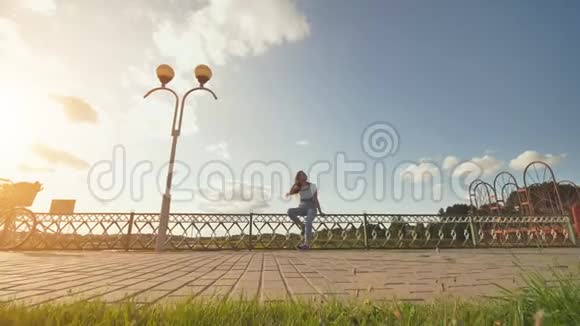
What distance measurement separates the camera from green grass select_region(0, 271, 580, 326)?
4.33 ft

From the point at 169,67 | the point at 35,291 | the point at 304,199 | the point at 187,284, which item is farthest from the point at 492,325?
the point at 169,67

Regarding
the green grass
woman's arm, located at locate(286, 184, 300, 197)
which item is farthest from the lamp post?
the green grass

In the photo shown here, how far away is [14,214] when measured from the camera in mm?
8281

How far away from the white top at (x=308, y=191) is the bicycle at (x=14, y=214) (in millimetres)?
8188

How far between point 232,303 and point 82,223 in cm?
991

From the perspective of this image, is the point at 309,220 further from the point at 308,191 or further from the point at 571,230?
the point at 571,230

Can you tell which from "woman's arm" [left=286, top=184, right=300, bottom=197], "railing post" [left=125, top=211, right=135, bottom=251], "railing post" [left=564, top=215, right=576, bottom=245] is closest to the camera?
"woman's arm" [left=286, top=184, right=300, bottom=197]

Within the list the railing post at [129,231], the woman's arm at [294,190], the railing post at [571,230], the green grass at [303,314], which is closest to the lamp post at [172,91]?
the railing post at [129,231]

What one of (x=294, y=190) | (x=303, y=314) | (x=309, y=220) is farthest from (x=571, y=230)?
(x=303, y=314)

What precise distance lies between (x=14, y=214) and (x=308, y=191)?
9.00 meters

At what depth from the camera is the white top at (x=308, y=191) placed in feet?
26.5

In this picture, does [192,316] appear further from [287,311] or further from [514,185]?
[514,185]

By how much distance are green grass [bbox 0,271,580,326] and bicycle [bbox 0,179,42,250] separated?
30.7 feet

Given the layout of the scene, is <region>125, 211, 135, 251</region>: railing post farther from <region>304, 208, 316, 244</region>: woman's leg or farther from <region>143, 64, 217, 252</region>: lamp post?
<region>304, 208, 316, 244</region>: woman's leg
